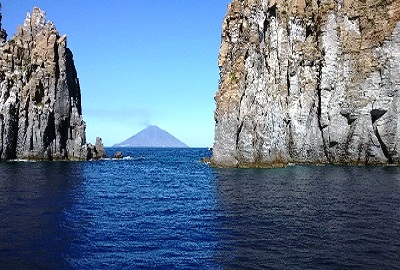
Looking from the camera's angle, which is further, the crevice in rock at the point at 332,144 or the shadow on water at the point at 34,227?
the crevice in rock at the point at 332,144

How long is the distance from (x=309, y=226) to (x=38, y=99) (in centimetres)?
10605

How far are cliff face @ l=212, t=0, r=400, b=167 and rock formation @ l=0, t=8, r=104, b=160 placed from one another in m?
54.6

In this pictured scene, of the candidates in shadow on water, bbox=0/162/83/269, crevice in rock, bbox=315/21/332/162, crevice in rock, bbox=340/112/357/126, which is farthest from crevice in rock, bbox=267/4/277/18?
shadow on water, bbox=0/162/83/269

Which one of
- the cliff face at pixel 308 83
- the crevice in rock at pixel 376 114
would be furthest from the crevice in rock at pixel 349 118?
the crevice in rock at pixel 376 114

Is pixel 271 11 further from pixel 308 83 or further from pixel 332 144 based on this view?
pixel 332 144

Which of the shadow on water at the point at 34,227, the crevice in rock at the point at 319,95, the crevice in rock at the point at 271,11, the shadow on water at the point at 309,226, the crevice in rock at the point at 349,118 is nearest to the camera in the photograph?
the shadow on water at the point at 309,226

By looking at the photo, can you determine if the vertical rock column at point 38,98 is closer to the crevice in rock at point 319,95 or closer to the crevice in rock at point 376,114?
the crevice in rock at point 319,95

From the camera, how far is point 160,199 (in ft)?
139

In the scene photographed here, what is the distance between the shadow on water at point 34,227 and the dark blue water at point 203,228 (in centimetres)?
6

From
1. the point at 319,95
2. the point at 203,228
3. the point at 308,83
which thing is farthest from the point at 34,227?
the point at 319,95

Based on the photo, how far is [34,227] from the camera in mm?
27750

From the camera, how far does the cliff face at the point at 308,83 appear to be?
7906 cm

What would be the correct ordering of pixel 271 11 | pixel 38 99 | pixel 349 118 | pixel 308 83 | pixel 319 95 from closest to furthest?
pixel 349 118 < pixel 319 95 < pixel 308 83 < pixel 271 11 < pixel 38 99

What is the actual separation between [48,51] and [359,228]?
115 meters
